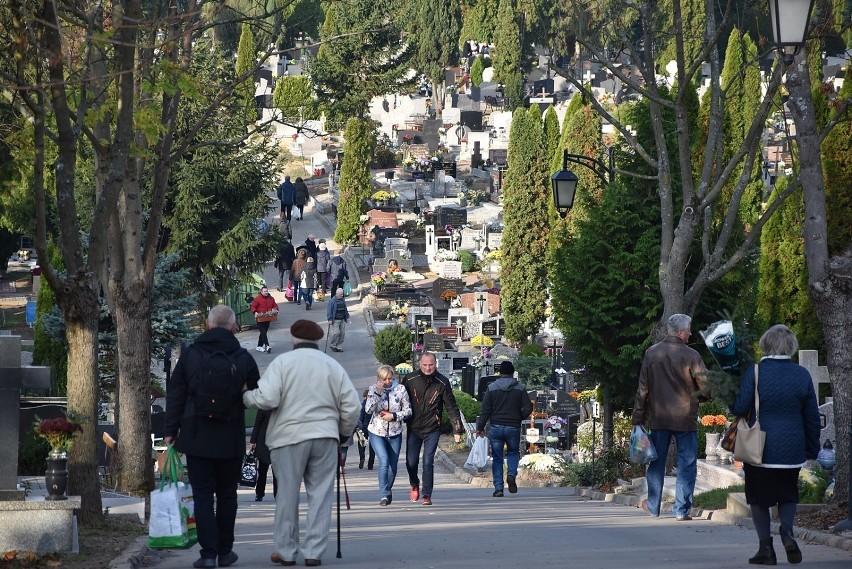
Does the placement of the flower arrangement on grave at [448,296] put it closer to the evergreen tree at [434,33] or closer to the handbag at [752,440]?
the handbag at [752,440]

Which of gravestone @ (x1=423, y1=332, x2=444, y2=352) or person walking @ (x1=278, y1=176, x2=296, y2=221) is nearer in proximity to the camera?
gravestone @ (x1=423, y1=332, x2=444, y2=352)

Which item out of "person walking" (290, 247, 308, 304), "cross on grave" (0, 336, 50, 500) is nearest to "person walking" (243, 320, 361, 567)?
"cross on grave" (0, 336, 50, 500)

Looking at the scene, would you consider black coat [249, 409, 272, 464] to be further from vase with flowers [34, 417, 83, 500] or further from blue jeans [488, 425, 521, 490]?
blue jeans [488, 425, 521, 490]

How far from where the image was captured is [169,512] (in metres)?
8.20

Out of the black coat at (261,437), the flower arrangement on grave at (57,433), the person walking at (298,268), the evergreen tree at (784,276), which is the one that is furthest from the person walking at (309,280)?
the black coat at (261,437)

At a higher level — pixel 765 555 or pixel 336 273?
pixel 336 273

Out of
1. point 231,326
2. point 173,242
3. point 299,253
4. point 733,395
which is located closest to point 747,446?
point 733,395

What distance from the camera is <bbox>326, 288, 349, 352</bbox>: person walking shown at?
32588 millimetres

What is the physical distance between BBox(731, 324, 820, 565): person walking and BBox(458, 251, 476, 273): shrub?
111 feet

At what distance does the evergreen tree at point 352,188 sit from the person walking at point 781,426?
124ft

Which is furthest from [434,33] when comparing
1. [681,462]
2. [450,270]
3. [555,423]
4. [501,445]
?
[681,462]

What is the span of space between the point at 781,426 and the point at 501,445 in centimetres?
742

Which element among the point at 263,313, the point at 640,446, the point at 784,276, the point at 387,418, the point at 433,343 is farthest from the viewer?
the point at 433,343

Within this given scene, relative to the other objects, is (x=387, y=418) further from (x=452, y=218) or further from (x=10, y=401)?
(x=452, y=218)
